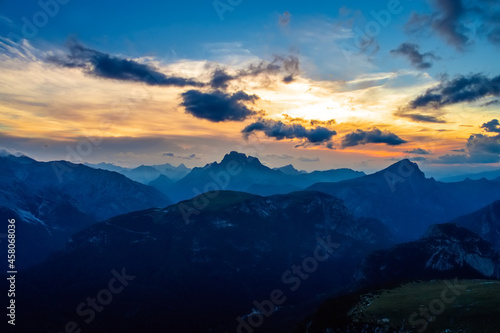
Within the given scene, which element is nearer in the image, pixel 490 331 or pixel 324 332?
pixel 490 331

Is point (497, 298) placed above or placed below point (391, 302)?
above

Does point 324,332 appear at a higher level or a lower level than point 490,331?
lower

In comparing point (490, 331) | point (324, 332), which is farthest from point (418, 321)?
point (324, 332)

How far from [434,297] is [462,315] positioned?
31411mm

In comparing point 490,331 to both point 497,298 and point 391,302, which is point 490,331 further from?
point 391,302

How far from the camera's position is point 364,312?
16012 centimetres

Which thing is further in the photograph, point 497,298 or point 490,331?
point 497,298

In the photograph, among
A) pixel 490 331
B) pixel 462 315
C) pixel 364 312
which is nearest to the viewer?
pixel 490 331

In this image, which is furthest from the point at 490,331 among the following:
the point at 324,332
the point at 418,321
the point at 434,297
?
the point at 324,332

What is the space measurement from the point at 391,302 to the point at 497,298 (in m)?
48.5

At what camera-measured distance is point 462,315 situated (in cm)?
13138

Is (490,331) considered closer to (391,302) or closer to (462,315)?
(462,315)

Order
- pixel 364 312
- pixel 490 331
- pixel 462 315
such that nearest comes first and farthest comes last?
pixel 490 331, pixel 462 315, pixel 364 312

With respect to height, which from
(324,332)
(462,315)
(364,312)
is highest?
(462,315)
